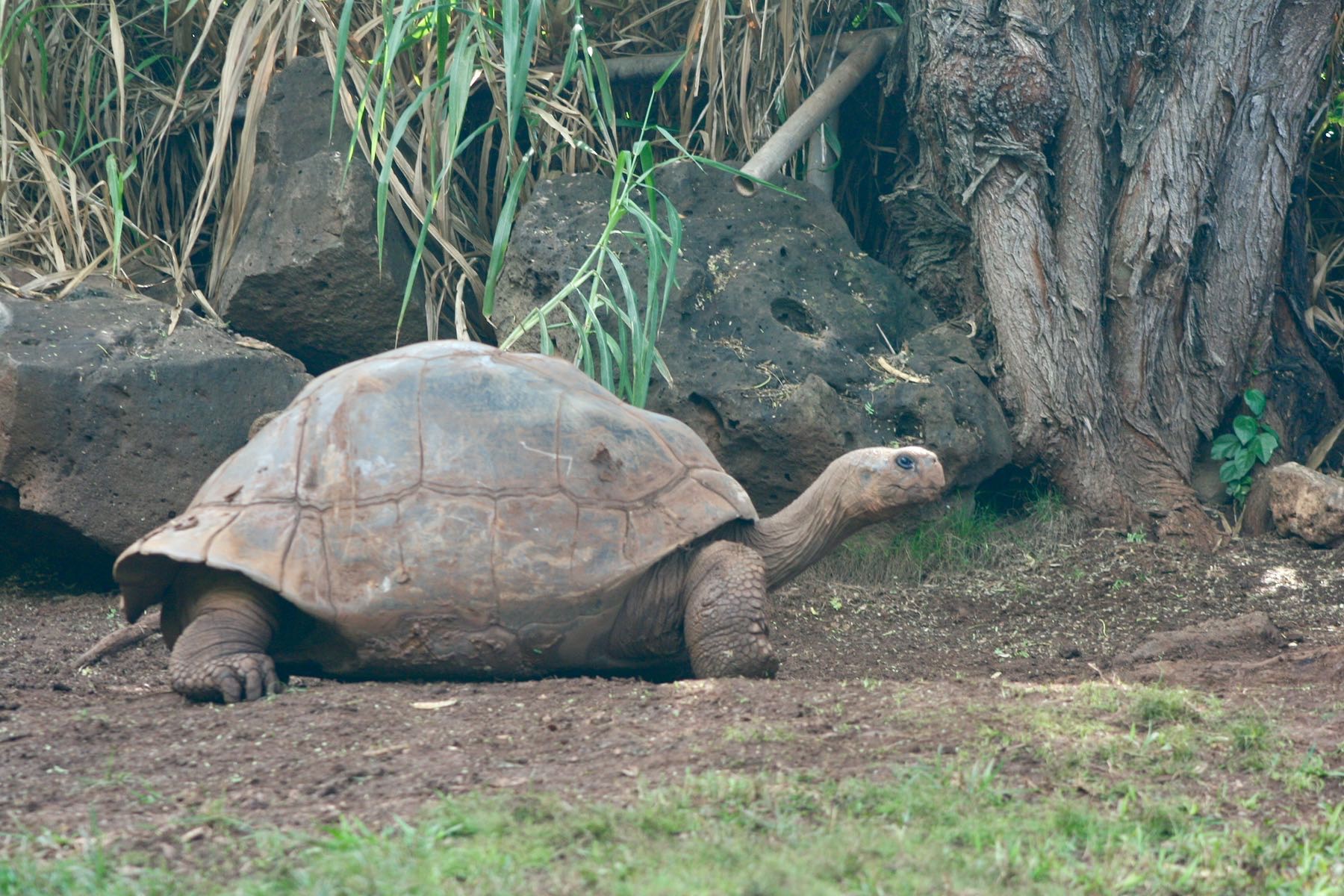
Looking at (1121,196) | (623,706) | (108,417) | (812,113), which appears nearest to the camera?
(623,706)

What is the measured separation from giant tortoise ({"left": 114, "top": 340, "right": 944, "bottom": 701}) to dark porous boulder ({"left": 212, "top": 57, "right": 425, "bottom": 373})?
1820mm

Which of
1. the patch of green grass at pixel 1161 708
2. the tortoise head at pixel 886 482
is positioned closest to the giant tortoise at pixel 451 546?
the tortoise head at pixel 886 482

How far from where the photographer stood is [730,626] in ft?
12.0

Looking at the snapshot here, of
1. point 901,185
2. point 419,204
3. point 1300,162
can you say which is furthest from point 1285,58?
point 419,204

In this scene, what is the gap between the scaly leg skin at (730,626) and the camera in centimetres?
366

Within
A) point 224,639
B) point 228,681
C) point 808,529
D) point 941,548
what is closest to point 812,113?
point 941,548

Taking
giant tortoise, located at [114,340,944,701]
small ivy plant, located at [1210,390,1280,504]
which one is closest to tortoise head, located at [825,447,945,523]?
giant tortoise, located at [114,340,944,701]

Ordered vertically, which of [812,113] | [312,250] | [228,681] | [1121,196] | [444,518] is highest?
[812,113]

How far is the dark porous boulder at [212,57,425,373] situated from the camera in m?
5.58

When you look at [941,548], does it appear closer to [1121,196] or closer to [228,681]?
[1121,196]

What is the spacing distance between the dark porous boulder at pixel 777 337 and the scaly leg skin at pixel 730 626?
1450 mm

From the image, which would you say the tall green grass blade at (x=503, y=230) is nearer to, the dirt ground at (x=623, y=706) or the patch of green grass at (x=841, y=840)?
the dirt ground at (x=623, y=706)

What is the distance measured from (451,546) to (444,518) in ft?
0.26

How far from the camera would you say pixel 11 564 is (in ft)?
17.1
